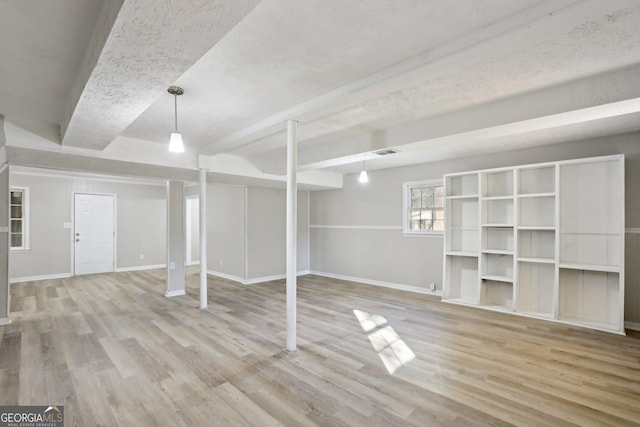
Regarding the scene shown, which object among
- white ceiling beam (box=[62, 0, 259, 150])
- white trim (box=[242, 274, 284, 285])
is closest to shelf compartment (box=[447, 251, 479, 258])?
white trim (box=[242, 274, 284, 285])

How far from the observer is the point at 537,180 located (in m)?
4.61

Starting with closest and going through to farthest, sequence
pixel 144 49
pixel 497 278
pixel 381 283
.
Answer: pixel 144 49 → pixel 497 278 → pixel 381 283

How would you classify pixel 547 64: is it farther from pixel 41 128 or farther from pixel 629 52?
pixel 41 128

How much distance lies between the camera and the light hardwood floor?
2.21 m

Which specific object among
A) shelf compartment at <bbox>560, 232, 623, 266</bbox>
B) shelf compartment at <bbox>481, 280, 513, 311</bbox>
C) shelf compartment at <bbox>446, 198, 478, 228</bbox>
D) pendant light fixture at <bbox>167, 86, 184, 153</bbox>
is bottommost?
shelf compartment at <bbox>481, 280, 513, 311</bbox>

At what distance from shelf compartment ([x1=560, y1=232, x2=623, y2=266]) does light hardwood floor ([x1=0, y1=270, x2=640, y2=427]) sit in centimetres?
90

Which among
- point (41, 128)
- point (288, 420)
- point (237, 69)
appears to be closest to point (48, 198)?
point (41, 128)

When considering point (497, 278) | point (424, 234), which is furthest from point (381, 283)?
point (497, 278)

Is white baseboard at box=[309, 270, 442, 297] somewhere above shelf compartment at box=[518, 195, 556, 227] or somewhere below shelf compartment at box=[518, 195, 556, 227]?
below

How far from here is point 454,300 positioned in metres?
5.22

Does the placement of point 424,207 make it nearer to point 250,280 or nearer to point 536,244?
point 536,244

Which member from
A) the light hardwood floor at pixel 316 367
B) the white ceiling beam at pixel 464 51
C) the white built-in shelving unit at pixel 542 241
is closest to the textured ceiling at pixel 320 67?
the white ceiling beam at pixel 464 51

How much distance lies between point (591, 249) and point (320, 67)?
4.24 meters

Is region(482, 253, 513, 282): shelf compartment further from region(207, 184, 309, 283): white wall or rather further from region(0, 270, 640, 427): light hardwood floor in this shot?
region(207, 184, 309, 283): white wall
